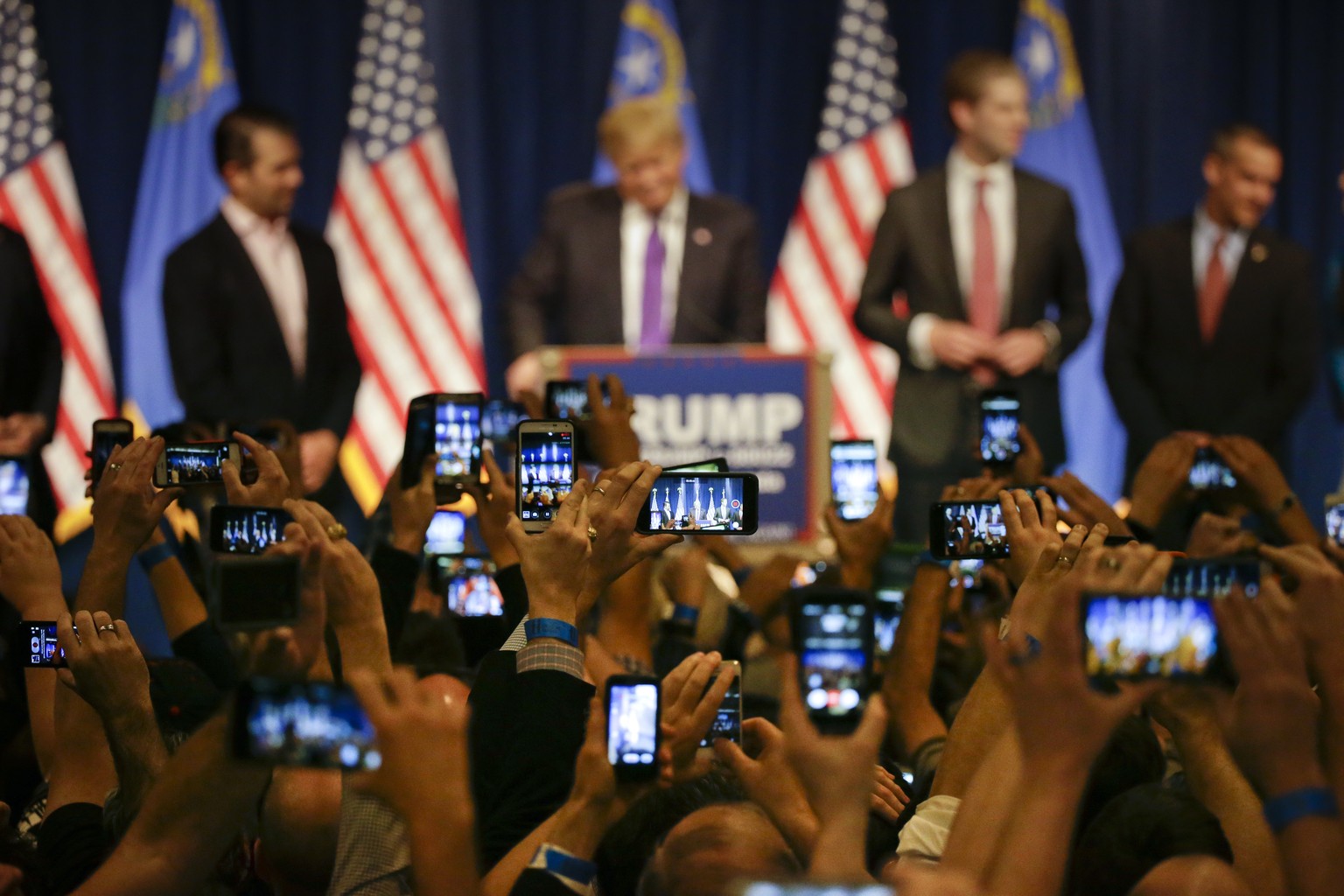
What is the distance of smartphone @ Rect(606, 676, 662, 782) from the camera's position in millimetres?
1535

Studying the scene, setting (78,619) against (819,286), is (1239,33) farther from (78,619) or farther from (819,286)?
(78,619)

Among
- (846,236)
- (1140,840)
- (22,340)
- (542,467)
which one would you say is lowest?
(1140,840)

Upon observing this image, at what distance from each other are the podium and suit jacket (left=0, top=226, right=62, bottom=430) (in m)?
1.69

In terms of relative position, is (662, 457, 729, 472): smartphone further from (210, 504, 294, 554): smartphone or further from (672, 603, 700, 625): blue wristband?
(672, 603, 700, 625): blue wristband

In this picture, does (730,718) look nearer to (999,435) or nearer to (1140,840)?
(1140,840)

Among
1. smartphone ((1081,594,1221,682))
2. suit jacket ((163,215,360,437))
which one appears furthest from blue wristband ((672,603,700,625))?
suit jacket ((163,215,360,437))

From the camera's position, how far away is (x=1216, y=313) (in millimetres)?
5547

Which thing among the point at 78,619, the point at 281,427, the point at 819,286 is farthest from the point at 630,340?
the point at 78,619

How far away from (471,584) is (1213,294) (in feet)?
12.7

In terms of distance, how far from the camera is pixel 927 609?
8.38ft

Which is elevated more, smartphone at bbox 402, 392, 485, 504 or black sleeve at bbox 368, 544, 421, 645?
smartphone at bbox 402, 392, 485, 504

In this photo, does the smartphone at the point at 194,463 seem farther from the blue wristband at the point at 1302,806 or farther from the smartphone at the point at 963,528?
the blue wristband at the point at 1302,806

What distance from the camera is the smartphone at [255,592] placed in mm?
1491

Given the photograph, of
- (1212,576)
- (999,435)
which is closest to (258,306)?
(999,435)
